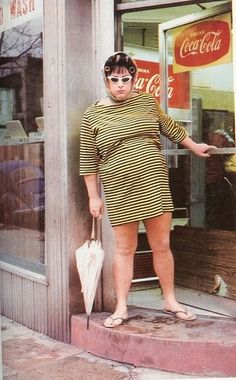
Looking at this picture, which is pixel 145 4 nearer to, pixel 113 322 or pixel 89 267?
pixel 89 267

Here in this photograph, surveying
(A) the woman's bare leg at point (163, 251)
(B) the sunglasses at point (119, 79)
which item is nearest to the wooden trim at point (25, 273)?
(A) the woman's bare leg at point (163, 251)

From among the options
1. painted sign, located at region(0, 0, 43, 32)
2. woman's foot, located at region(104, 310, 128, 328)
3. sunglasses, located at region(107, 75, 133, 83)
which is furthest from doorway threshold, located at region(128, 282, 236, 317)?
painted sign, located at region(0, 0, 43, 32)

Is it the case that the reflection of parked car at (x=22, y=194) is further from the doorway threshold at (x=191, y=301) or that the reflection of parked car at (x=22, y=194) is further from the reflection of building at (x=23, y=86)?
the doorway threshold at (x=191, y=301)

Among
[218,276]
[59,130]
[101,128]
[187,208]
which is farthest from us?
[187,208]

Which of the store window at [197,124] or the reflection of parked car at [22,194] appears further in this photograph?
the reflection of parked car at [22,194]

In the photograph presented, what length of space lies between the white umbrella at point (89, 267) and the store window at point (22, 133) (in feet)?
1.89

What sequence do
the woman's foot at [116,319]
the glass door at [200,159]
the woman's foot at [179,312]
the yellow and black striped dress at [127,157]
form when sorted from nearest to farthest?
the yellow and black striped dress at [127,157], the woman's foot at [116,319], the woman's foot at [179,312], the glass door at [200,159]

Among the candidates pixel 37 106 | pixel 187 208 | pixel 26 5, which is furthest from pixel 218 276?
pixel 26 5

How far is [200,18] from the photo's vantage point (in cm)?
418

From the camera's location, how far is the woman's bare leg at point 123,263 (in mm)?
3809

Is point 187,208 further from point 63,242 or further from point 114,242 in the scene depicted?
point 63,242

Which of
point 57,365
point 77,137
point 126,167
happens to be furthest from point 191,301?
point 77,137

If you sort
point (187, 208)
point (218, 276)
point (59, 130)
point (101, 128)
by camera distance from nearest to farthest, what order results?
point (101, 128) < point (59, 130) < point (218, 276) < point (187, 208)

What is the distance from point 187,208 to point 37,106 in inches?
61.7
